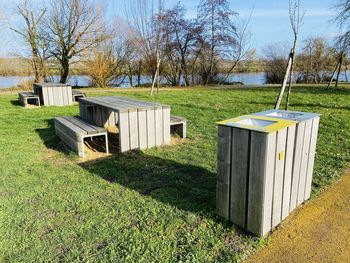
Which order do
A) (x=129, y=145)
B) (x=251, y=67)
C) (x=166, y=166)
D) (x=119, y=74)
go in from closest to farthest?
(x=166, y=166)
(x=129, y=145)
(x=119, y=74)
(x=251, y=67)

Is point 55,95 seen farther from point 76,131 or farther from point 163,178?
point 163,178

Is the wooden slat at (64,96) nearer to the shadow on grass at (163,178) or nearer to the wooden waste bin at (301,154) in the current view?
the shadow on grass at (163,178)

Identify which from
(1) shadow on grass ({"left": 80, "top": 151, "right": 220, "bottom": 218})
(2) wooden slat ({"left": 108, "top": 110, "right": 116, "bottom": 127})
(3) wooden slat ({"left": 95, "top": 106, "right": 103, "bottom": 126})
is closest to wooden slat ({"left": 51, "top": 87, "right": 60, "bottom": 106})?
(3) wooden slat ({"left": 95, "top": 106, "right": 103, "bottom": 126})

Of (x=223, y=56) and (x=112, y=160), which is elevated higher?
(x=223, y=56)

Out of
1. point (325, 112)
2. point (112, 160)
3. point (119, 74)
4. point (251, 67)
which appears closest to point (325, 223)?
point (112, 160)

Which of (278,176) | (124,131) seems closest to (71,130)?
(124,131)

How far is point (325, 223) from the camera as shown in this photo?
8.43 feet

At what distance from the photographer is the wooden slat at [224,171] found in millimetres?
2412

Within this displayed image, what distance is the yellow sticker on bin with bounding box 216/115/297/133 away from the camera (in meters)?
2.21

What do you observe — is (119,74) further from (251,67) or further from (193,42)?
(251,67)

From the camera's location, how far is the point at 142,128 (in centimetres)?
473

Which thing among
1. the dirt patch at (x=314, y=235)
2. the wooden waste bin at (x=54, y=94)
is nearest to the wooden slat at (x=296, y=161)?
the dirt patch at (x=314, y=235)

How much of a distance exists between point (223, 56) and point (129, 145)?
65.0 feet

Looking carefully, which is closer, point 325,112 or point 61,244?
point 61,244
